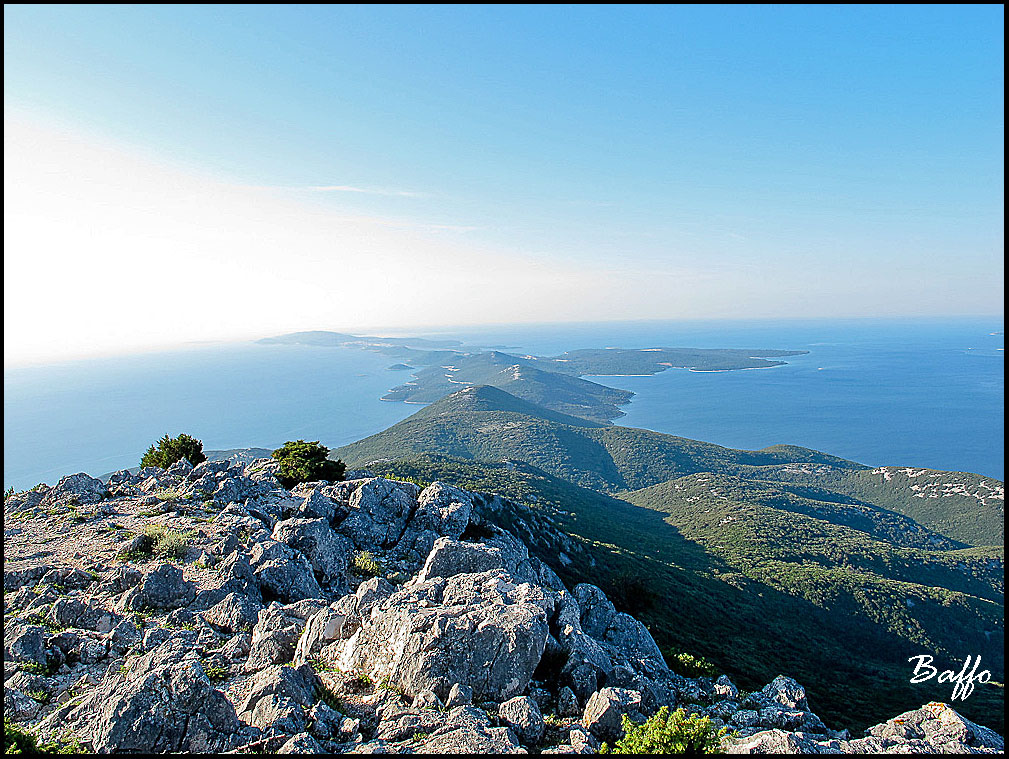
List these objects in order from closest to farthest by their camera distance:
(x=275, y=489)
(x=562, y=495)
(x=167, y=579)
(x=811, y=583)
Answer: (x=167, y=579)
(x=275, y=489)
(x=811, y=583)
(x=562, y=495)

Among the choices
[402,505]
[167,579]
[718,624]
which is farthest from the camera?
[718,624]

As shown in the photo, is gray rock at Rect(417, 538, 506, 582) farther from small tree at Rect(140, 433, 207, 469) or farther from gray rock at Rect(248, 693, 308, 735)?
small tree at Rect(140, 433, 207, 469)

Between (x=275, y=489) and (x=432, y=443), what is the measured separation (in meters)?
155

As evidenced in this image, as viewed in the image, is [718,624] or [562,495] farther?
[562,495]

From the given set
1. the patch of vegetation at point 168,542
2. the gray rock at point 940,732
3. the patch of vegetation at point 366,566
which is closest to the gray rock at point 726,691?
the gray rock at point 940,732

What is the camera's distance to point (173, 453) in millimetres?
32938

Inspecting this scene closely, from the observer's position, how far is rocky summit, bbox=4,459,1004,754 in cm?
959

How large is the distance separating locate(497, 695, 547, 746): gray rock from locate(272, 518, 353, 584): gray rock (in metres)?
10.6

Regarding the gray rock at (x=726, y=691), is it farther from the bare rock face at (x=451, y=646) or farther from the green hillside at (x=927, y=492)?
the green hillside at (x=927, y=492)

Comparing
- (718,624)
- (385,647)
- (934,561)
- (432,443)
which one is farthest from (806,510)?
(385,647)

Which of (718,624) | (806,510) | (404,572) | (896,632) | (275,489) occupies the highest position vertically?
(275,489)

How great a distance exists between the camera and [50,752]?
343 inches

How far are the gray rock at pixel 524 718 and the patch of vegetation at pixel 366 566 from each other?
1044cm

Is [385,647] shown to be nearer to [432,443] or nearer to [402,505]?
[402,505]
